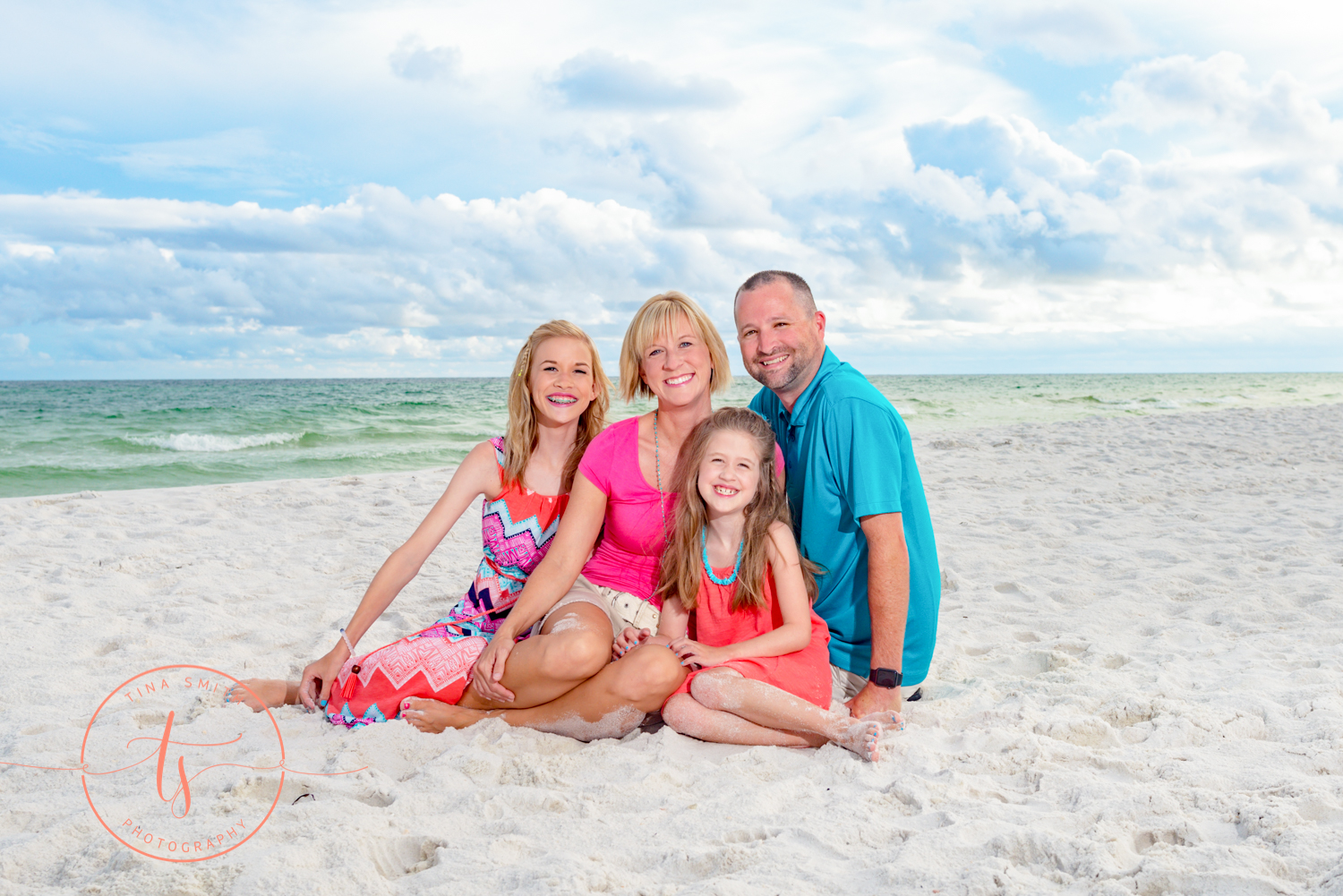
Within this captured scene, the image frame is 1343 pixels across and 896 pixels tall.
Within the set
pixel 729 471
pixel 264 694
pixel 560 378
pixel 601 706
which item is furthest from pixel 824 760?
pixel 264 694

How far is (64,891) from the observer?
187cm

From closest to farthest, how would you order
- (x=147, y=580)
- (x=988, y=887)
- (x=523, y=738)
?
(x=988, y=887), (x=523, y=738), (x=147, y=580)

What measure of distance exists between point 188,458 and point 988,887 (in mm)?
13979

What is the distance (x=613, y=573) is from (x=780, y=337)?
3.51 ft

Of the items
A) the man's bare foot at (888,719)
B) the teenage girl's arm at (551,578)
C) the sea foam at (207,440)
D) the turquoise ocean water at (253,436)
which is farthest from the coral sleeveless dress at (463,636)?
the sea foam at (207,440)

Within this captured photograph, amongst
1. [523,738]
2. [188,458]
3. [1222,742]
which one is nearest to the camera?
[1222,742]

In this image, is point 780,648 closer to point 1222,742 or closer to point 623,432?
point 623,432

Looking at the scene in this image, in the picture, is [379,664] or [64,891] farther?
[379,664]

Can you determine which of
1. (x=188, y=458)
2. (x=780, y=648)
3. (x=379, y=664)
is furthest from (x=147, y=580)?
(x=188, y=458)

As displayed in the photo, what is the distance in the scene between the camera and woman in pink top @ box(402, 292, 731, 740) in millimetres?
2768

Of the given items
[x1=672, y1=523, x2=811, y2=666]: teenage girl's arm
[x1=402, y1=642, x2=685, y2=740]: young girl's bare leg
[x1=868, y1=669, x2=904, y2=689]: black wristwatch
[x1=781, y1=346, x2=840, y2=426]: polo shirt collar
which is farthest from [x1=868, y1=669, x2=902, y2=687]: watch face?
[x1=781, y1=346, x2=840, y2=426]: polo shirt collar

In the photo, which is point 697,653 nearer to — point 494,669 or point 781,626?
point 781,626

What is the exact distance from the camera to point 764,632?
9.53 feet

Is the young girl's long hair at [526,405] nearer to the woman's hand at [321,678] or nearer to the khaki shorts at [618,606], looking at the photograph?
the khaki shorts at [618,606]
